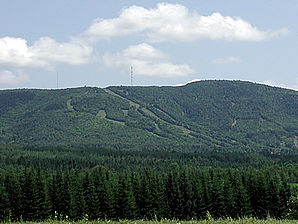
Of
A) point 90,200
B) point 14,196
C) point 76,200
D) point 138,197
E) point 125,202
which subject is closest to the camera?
point 14,196

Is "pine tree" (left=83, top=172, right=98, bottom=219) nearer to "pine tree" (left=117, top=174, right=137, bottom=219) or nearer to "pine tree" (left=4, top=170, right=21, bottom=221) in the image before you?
"pine tree" (left=117, top=174, right=137, bottom=219)

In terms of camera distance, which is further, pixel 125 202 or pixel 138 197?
pixel 138 197

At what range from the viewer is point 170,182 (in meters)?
112

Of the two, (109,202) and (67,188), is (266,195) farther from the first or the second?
(67,188)

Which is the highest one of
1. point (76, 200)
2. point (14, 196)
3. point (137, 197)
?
point (14, 196)

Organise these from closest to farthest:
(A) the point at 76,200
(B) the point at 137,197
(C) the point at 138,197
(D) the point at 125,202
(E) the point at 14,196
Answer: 1. (E) the point at 14,196
2. (A) the point at 76,200
3. (D) the point at 125,202
4. (C) the point at 138,197
5. (B) the point at 137,197

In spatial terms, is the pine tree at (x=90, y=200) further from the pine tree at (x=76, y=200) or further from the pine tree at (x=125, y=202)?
the pine tree at (x=125, y=202)

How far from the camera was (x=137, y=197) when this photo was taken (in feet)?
335

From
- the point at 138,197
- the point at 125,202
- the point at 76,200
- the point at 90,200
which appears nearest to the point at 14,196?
the point at 76,200

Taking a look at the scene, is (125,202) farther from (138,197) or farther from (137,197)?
(137,197)

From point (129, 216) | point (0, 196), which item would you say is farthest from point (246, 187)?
point (0, 196)

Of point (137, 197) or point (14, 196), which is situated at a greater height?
point (14, 196)

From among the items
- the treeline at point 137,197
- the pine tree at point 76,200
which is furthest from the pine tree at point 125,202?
the pine tree at point 76,200

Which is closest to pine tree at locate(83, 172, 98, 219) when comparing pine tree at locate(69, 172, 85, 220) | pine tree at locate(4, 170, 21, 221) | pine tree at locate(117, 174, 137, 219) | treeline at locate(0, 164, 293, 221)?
treeline at locate(0, 164, 293, 221)
